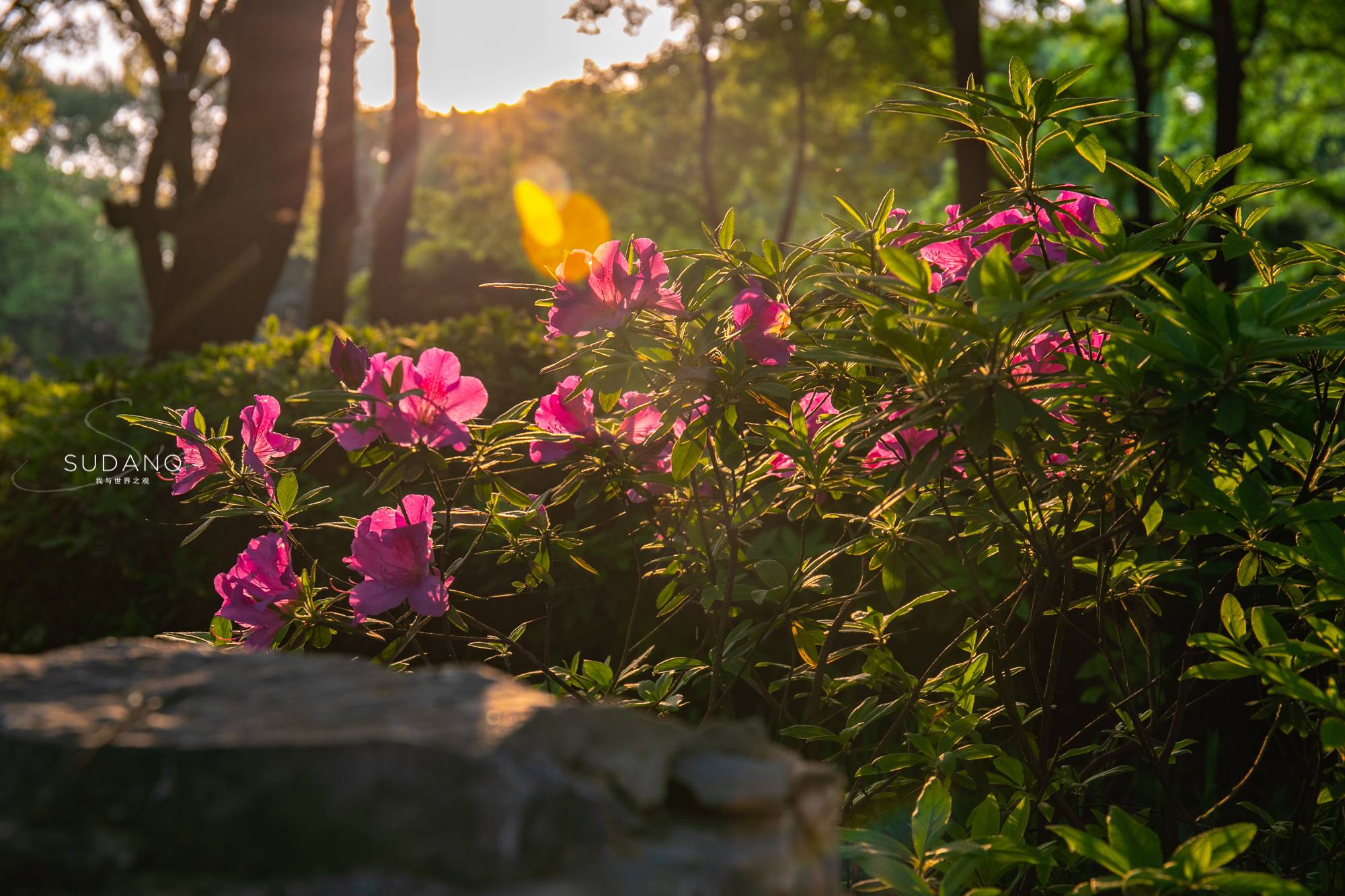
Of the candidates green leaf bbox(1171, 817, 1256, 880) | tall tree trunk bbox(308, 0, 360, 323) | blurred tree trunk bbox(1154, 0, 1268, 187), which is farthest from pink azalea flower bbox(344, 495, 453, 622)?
blurred tree trunk bbox(1154, 0, 1268, 187)

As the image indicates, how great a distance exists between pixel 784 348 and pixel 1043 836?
125 cm

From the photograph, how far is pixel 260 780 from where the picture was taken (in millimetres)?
814

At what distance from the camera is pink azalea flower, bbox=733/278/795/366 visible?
Answer: 1899 millimetres

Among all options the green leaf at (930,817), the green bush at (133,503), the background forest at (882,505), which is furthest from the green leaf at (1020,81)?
the green bush at (133,503)

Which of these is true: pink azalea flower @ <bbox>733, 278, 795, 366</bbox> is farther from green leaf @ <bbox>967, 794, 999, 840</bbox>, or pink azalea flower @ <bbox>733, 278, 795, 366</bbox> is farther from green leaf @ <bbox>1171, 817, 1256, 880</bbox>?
green leaf @ <bbox>1171, 817, 1256, 880</bbox>

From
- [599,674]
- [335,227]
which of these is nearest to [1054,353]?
[599,674]

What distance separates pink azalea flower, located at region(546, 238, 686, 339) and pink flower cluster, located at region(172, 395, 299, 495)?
59 cm

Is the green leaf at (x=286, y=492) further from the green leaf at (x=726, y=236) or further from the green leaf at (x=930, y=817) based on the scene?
the green leaf at (x=930, y=817)

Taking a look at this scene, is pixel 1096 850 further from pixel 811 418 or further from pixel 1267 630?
pixel 811 418

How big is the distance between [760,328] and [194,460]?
3.90 ft

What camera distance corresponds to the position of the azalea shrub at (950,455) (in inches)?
57.4

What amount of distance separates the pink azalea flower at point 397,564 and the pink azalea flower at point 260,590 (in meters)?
0.16

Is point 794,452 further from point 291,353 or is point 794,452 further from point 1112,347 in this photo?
point 291,353

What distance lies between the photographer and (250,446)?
197cm
